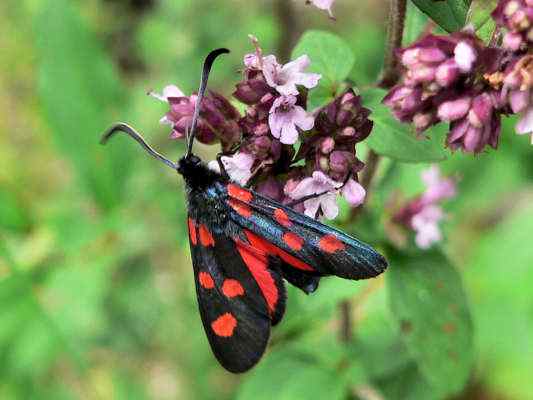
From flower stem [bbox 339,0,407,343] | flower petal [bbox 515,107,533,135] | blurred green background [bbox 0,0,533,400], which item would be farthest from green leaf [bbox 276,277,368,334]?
flower petal [bbox 515,107,533,135]

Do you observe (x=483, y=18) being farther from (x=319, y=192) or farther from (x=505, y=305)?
(x=505, y=305)

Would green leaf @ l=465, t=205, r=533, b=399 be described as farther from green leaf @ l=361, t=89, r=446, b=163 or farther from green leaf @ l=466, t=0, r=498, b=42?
green leaf @ l=466, t=0, r=498, b=42

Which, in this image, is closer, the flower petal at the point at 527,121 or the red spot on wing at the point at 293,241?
the flower petal at the point at 527,121

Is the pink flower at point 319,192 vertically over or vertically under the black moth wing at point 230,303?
over

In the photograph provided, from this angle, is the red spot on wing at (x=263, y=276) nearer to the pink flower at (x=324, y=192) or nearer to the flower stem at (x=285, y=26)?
the pink flower at (x=324, y=192)

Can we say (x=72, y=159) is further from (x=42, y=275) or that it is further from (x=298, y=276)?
(x=298, y=276)

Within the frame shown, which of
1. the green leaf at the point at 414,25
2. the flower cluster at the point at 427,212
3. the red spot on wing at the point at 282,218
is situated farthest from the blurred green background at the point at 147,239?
the red spot on wing at the point at 282,218
